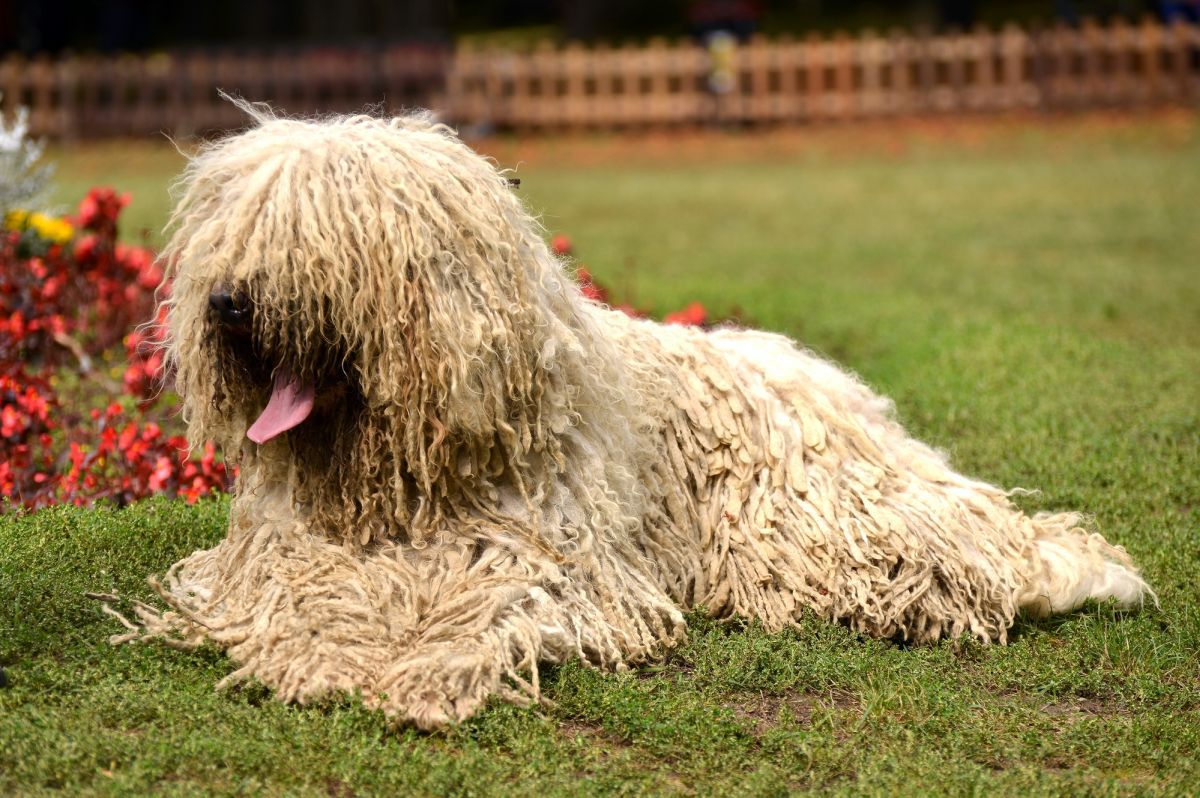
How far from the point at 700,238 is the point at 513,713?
409 inches

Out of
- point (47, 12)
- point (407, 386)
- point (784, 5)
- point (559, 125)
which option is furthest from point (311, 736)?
point (784, 5)

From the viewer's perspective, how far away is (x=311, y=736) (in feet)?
12.3

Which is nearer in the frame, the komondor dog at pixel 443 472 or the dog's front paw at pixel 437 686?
the dog's front paw at pixel 437 686

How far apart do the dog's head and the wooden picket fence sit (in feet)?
67.4

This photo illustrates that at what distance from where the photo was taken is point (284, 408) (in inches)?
158

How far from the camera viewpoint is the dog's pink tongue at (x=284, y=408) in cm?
398

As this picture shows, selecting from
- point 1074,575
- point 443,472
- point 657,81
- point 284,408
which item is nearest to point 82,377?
point 284,408

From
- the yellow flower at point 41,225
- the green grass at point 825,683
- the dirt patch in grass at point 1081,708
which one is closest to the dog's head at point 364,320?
the green grass at point 825,683

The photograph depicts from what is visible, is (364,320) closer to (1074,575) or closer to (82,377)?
(1074,575)

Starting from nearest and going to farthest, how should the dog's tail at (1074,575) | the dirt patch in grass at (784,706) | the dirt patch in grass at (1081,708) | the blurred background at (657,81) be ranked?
the dirt patch in grass at (784,706) → the dirt patch in grass at (1081,708) → the dog's tail at (1074,575) → the blurred background at (657,81)

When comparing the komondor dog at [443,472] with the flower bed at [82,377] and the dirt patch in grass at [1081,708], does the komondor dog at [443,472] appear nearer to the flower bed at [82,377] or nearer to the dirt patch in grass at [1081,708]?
the dirt patch in grass at [1081,708]

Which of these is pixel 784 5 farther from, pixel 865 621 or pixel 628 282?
pixel 865 621

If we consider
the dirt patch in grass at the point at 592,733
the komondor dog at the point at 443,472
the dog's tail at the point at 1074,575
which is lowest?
the dirt patch in grass at the point at 592,733

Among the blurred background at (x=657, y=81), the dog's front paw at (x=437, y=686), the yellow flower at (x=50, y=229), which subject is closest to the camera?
the dog's front paw at (x=437, y=686)
